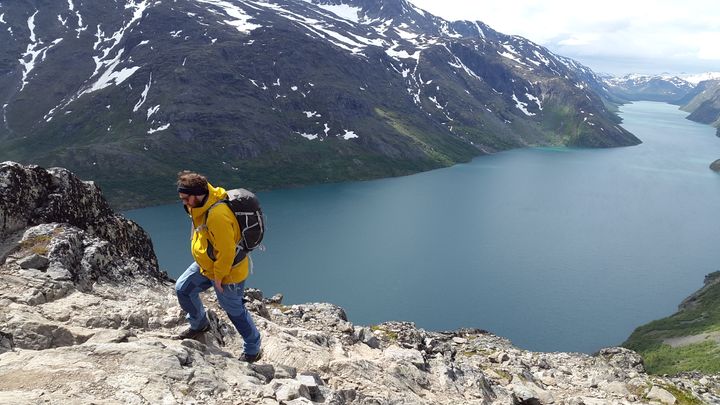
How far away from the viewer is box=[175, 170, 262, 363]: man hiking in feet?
30.2

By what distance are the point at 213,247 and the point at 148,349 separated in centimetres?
245

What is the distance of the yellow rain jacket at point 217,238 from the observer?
9.17 metres

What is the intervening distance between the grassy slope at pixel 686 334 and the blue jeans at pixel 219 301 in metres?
44.9

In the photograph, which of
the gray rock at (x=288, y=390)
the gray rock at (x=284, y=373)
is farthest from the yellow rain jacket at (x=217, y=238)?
the gray rock at (x=284, y=373)

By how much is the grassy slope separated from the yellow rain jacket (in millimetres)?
46349

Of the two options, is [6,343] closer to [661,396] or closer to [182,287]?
[182,287]

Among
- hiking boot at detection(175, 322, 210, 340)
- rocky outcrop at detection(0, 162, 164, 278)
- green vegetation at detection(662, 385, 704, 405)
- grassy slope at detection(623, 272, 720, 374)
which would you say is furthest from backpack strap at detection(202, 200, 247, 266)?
grassy slope at detection(623, 272, 720, 374)

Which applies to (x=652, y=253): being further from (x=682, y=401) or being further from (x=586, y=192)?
(x=682, y=401)

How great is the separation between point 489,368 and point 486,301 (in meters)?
66.3

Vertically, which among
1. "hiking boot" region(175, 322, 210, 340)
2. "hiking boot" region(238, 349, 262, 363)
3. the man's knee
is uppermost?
the man's knee

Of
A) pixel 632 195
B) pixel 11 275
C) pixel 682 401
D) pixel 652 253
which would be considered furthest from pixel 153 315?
pixel 632 195

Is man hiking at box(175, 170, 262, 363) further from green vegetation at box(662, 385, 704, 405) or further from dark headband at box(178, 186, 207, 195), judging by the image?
green vegetation at box(662, 385, 704, 405)

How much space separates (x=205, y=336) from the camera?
1195 centimetres

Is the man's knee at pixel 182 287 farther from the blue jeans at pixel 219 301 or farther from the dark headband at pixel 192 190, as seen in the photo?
the dark headband at pixel 192 190
